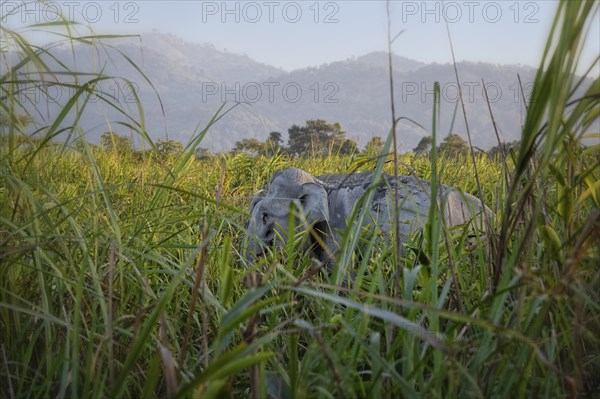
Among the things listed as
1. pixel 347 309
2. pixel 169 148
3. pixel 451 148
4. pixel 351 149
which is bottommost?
pixel 169 148

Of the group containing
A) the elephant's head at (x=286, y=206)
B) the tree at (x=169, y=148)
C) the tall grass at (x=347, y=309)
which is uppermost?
the tall grass at (x=347, y=309)

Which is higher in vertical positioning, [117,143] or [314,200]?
[117,143]

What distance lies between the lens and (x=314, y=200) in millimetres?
2855

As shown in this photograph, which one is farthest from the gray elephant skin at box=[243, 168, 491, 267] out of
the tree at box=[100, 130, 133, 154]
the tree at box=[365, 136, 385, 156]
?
the tree at box=[365, 136, 385, 156]

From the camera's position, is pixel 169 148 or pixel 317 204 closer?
pixel 317 204

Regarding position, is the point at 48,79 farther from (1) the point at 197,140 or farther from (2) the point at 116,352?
(2) the point at 116,352

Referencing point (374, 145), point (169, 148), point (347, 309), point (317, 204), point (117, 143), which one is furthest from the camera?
point (169, 148)

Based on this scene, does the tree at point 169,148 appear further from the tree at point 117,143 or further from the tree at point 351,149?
the tree at point 351,149

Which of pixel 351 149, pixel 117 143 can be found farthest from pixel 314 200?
pixel 351 149

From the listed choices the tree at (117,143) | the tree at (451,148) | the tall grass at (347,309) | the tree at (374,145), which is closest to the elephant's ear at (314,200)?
the tree at (451,148)

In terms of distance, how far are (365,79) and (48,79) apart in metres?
175

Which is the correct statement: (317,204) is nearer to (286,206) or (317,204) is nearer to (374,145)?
(286,206)

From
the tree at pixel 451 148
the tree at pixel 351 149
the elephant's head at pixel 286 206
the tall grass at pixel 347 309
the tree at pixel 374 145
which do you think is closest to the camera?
the tall grass at pixel 347 309

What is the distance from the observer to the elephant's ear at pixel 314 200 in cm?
278
